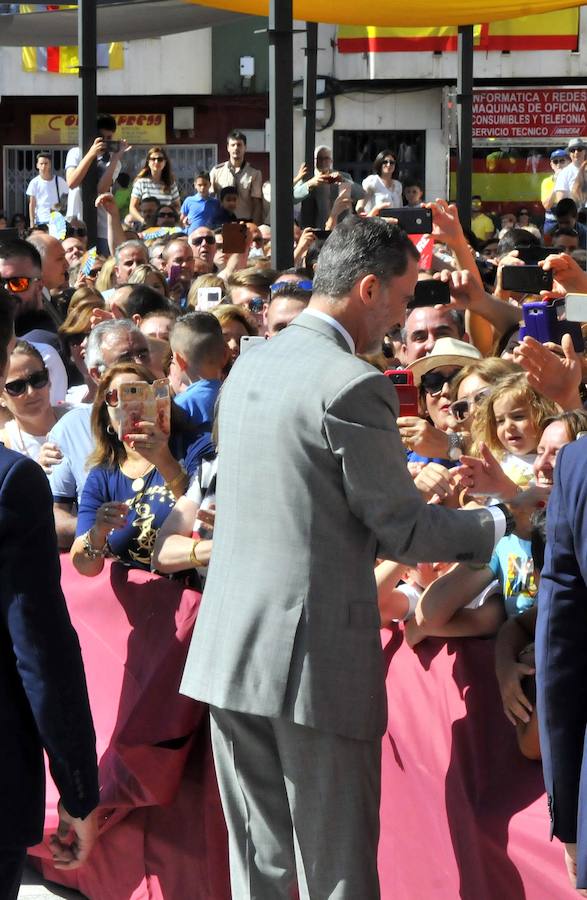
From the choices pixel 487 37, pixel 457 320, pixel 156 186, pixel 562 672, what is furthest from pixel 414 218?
pixel 487 37

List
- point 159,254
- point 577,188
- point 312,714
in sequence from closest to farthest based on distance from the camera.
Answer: point 312,714
point 159,254
point 577,188

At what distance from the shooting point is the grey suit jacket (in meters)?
3.15

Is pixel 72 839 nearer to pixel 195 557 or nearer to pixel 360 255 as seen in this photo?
pixel 195 557

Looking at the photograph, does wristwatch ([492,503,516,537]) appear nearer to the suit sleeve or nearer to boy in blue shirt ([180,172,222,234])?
the suit sleeve

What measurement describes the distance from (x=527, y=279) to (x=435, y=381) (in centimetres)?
68

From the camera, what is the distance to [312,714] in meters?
3.20

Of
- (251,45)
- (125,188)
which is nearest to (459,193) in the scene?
(125,188)

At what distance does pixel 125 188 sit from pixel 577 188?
19.3 feet

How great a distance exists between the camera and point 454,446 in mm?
4082

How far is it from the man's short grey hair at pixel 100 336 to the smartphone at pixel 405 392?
175 centimetres

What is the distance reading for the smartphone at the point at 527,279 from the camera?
14.6ft

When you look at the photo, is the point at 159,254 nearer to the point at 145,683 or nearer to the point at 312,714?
the point at 145,683

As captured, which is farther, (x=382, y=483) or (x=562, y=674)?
(x=382, y=483)

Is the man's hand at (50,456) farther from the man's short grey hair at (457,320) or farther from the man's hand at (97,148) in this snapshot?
the man's hand at (97,148)
